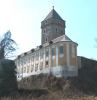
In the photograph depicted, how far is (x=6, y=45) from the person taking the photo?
5575cm

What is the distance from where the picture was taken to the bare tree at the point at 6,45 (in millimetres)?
54075

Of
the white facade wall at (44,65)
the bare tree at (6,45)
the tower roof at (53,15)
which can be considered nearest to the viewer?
the bare tree at (6,45)

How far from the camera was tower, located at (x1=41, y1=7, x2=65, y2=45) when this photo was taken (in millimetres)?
86500

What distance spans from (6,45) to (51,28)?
3255 centimetres

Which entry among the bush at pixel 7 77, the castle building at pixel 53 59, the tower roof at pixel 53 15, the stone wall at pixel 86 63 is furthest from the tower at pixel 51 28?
the bush at pixel 7 77

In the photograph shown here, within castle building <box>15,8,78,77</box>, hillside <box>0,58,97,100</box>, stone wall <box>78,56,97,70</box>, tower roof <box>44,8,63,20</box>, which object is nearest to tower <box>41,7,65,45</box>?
tower roof <box>44,8,63,20</box>

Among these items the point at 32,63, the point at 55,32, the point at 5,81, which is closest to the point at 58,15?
the point at 55,32

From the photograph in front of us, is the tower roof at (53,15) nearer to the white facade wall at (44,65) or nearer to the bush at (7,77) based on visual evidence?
the white facade wall at (44,65)

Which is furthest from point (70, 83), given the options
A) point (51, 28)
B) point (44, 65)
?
point (51, 28)

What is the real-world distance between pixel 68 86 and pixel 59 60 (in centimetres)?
802

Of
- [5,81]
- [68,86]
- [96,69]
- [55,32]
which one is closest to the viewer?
[5,81]

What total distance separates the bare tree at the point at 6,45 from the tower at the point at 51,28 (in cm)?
2880

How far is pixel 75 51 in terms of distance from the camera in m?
70.4

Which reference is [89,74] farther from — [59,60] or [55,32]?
[55,32]
